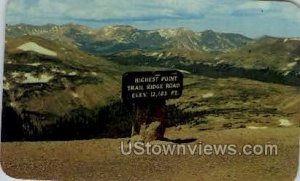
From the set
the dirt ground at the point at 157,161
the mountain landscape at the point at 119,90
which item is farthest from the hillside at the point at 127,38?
the dirt ground at the point at 157,161

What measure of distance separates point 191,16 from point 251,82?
0.17 meters

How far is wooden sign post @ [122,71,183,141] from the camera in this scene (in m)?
1.03

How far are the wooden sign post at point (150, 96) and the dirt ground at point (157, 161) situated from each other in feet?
0.10

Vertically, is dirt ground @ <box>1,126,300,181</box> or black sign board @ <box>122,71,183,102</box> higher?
black sign board @ <box>122,71,183,102</box>

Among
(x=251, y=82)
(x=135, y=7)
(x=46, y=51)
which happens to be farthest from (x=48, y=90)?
(x=251, y=82)

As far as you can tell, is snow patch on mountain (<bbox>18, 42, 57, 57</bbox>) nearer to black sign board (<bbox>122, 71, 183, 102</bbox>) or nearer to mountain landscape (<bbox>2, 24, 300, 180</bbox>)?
mountain landscape (<bbox>2, 24, 300, 180</bbox>)

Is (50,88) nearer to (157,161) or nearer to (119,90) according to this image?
(119,90)

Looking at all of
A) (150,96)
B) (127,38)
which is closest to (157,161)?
(150,96)

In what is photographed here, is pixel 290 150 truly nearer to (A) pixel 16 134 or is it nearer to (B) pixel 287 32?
(B) pixel 287 32

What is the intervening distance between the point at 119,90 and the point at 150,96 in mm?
62

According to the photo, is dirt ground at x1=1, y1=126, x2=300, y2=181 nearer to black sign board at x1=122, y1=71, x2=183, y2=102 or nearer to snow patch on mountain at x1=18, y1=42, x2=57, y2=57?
black sign board at x1=122, y1=71, x2=183, y2=102

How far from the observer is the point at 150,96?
1.03 metres

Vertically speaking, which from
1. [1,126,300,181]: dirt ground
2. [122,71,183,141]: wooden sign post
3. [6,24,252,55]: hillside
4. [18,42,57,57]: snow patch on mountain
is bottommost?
[1,126,300,181]: dirt ground

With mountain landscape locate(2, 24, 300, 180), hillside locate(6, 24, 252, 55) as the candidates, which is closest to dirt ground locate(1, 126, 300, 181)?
mountain landscape locate(2, 24, 300, 180)
